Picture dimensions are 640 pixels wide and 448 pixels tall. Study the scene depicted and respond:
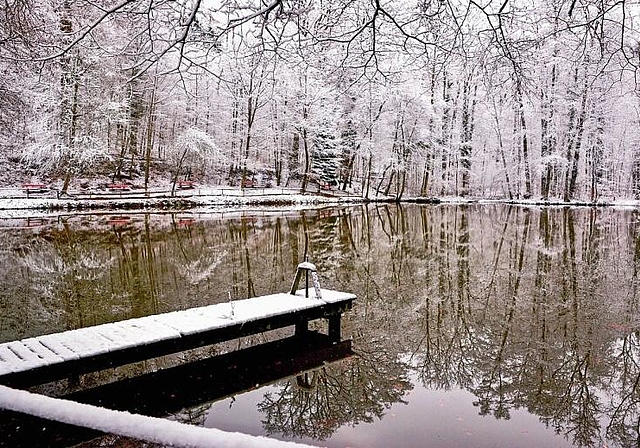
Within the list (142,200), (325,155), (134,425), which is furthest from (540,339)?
(325,155)

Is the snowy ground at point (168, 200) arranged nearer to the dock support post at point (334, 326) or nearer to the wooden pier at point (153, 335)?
the wooden pier at point (153, 335)

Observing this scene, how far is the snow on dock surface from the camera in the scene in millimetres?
5012

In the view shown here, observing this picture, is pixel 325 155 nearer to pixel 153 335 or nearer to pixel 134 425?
pixel 153 335

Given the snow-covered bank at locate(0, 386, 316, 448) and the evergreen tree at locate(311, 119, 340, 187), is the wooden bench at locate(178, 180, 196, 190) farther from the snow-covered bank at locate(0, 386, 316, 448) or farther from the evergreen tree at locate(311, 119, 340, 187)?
the snow-covered bank at locate(0, 386, 316, 448)

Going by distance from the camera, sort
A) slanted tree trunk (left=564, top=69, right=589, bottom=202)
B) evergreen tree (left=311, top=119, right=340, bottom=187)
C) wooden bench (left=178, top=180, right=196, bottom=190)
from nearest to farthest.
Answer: slanted tree trunk (left=564, top=69, right=589, bottom=202), wooden bench (left=178, top=180, right=196, bottom=190), evergreen tree (left=311, top=119, right=340, bottom=187)

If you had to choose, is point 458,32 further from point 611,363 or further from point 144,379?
point 144,379

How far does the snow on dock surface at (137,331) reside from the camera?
197 inches

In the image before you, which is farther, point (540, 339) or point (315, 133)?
point (315, 133)

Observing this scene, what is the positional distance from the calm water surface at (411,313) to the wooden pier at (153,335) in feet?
2.77

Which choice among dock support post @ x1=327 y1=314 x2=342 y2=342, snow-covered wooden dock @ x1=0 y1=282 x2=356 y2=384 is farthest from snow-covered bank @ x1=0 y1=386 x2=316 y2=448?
dock support post @ x1=327 y1=314 x2=342 y2=342

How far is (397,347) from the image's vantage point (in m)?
6.85

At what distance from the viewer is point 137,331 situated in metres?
5.82

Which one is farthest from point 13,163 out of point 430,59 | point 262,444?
point 262,444

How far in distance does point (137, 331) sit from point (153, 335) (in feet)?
0.94
